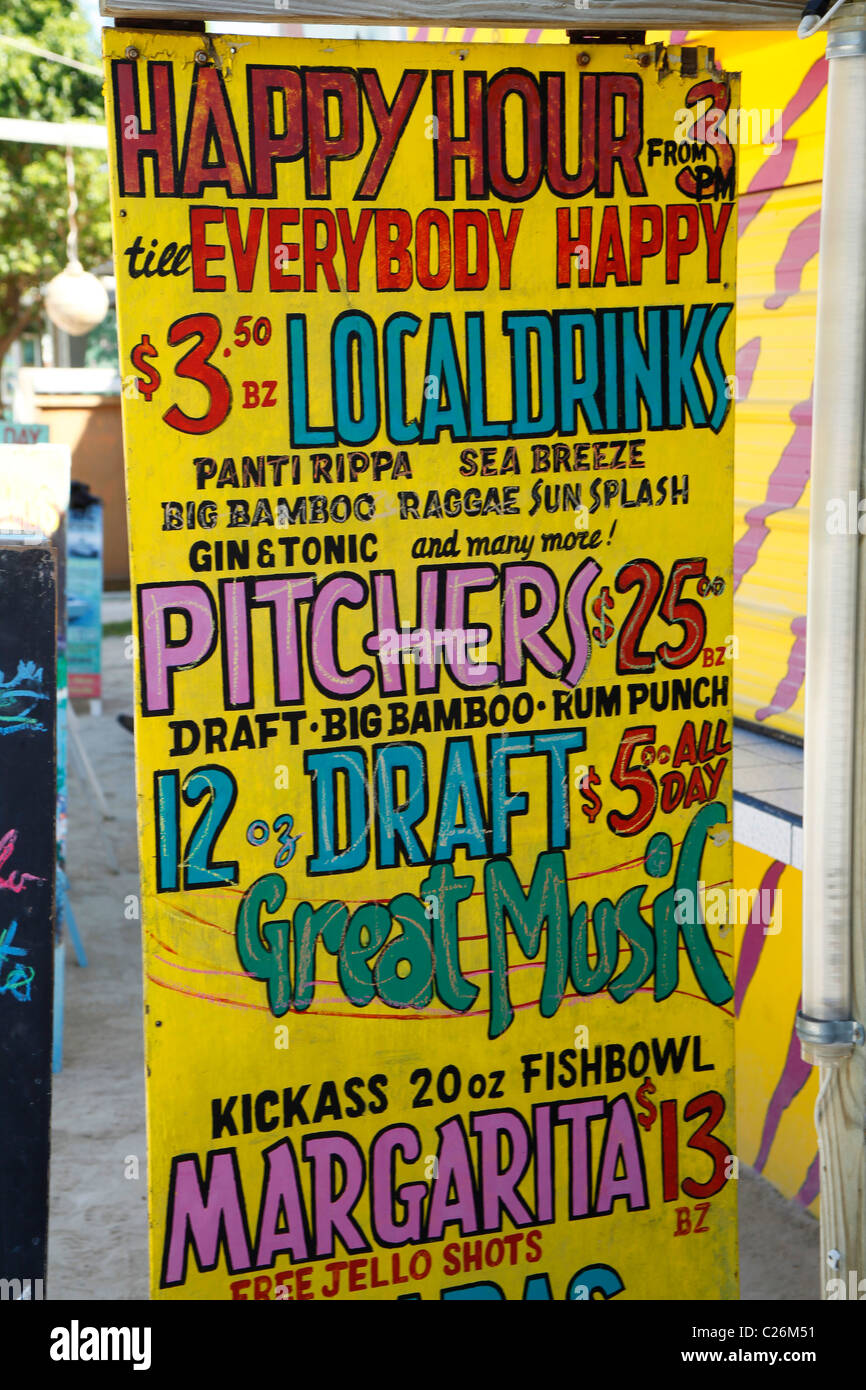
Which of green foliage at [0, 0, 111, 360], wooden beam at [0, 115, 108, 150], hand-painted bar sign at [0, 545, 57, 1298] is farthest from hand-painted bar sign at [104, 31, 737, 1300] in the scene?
green foliage at [0, 0, 111, 360]

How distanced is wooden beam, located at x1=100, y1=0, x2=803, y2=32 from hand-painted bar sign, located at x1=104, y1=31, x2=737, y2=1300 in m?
0.08

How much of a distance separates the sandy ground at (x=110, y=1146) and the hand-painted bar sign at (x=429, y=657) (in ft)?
1.57

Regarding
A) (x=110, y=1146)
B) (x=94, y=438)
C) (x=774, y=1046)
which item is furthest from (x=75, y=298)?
(x=774, y=1046)

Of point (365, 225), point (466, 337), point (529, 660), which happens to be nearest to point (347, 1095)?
point (529, 660)

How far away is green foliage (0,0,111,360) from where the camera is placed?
21.5 metres

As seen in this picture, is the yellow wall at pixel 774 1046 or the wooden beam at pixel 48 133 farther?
the wooden beam at pixel 48 133

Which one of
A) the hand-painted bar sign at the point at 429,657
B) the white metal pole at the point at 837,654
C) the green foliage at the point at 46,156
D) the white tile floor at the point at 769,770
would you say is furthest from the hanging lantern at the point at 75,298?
the white metal pole at the point at 837,654

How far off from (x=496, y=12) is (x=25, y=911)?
1.99 m

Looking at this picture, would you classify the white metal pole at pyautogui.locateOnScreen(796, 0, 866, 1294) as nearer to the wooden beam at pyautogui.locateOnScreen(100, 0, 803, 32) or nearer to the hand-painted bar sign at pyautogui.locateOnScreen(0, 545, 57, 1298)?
the wooden beam at pyautogui.locateOnScreen(100, 0, 803, 32)

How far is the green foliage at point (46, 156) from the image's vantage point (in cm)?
2152

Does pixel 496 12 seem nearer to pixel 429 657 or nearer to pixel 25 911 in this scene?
pixel 429 657

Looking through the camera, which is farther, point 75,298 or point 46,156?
point 46,156

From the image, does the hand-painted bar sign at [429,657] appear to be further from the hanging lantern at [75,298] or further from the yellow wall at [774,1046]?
the hanging lantern at [75,298]

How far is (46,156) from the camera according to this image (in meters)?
22.5
